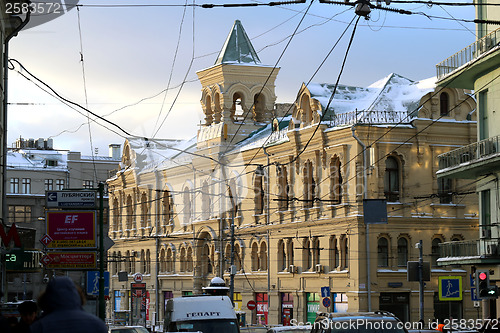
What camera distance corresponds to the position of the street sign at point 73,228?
99.8 feet

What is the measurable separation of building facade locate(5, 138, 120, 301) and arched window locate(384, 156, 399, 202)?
50860 mm

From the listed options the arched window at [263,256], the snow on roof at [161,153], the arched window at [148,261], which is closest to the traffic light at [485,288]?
the arched window at [263,256]

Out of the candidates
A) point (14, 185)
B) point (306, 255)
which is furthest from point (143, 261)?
point (14, 185)

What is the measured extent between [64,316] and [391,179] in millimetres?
44392

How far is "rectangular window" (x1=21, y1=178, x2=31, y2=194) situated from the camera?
101 meters

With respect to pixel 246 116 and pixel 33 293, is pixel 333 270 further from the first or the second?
pixel 33 293

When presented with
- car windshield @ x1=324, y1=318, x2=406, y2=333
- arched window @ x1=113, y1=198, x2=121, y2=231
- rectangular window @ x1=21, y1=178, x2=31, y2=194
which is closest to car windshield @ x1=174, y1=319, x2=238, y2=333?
car windshield @ x1=324, y1=318, x2=406, y2=333

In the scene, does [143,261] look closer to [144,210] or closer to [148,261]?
[148,261]

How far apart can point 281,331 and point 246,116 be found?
1494 inches

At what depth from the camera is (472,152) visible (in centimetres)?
3778

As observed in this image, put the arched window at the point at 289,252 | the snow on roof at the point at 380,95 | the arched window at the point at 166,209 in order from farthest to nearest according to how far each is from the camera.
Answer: the arched window at the point at 166,209, the arched window at the point at 289,252, the snow on roof at the point at 380,95

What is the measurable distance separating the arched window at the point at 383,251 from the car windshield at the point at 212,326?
24296 millimetres

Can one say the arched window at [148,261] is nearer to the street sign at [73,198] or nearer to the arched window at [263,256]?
the arched window at [263,256]

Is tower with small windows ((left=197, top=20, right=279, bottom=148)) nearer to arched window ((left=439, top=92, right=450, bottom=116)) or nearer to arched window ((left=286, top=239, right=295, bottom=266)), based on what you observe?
arched window ((left=286, top=239, right=295, bottom=266))
